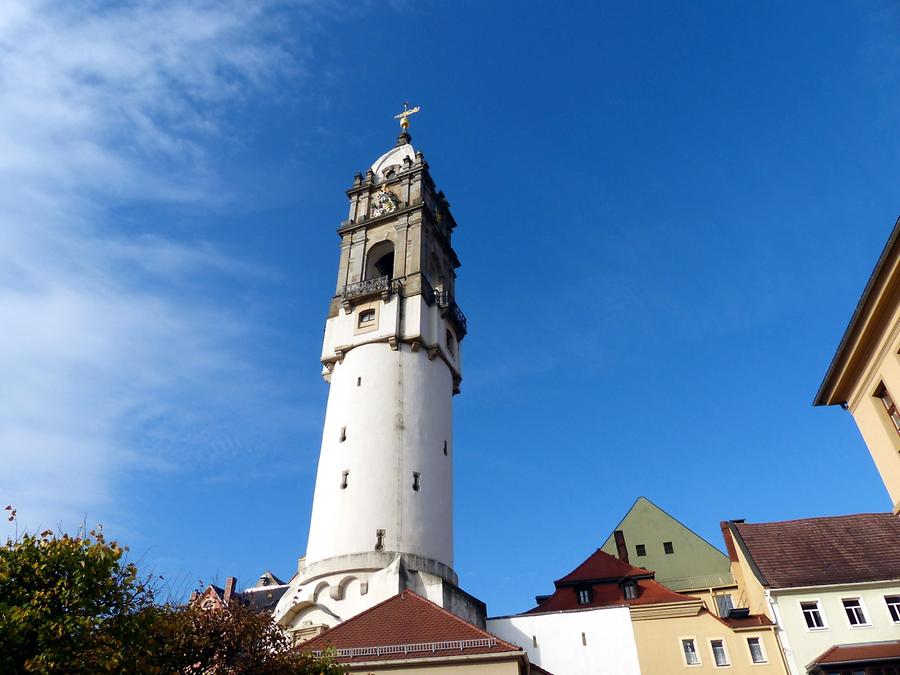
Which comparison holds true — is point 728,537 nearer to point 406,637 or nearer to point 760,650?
point 760,650

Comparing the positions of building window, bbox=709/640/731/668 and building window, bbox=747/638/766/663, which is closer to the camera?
building window, bbox=747/638/766/663

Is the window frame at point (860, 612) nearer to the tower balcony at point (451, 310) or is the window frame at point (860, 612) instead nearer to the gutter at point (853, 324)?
the gutter at point (853, 324)

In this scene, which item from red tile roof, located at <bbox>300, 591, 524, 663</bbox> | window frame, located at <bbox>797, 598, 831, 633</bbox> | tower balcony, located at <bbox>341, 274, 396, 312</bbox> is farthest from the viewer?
tower balcony, located at <bbox>341, 274, 396, 312</bbox>

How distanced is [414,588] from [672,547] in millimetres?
21231

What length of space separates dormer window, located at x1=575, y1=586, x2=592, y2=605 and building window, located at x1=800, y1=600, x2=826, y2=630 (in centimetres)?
894

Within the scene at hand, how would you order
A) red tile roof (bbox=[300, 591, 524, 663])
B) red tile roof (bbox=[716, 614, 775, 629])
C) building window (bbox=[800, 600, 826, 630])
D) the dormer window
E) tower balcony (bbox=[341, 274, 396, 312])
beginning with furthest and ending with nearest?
1. tower balcony (bbox=[341, 274, 396, 312])
2. the dormer window
3. red tile roof (bbox=[716, 614, 775, 629])
4. building window (bbox=[800, 600, 826, 630])
5. red tile roof (bbox=[300, 591, 524, 663])

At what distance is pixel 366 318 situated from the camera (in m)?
35.0

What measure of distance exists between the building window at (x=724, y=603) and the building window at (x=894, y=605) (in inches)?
411

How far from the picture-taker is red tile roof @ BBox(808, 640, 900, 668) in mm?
24703

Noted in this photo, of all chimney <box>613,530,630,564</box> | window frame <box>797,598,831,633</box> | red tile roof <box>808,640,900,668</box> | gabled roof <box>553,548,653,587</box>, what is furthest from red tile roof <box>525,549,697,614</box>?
chimney <box>613,530,630,564</box>

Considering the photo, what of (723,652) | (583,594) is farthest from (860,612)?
(583,594)

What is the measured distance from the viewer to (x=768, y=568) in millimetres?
29547

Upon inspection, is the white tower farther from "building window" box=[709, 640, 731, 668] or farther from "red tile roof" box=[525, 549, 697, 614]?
"building window" box=[709, 640, 731, 668]

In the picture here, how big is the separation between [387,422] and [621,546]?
62.4 feet
